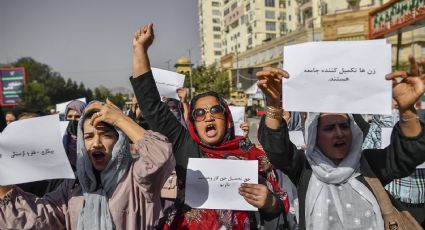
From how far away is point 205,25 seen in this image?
88.9 metres

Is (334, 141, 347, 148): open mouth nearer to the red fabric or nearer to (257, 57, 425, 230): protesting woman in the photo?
(257, 57, 425, 230): protesting woman

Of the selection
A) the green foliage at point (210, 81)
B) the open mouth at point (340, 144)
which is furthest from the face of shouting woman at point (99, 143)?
the green foliage at point (210, 81)

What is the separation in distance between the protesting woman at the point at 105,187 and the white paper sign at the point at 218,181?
214mm

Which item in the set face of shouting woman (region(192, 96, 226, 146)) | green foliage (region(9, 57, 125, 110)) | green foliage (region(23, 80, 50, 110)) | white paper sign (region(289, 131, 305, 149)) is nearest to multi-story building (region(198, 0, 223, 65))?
green foliage (region(9, 57, 125, 110))

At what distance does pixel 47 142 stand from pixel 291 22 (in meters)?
62.4

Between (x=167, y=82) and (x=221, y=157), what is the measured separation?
2350 millimetres

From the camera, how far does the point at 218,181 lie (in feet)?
7.00

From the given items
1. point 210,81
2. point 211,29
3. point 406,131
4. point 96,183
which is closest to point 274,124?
point 406,131

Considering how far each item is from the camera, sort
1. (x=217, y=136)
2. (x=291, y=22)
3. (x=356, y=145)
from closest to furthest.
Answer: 1. (x=356, y=145)
2. (x=217, y=136)
3. (x=291, y=22)

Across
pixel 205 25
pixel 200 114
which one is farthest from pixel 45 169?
pixel 205 25

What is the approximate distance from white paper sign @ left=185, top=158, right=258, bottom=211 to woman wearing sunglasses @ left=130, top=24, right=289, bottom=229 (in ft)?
0.23

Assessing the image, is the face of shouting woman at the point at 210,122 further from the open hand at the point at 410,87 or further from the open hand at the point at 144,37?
the open hand at the point at 410,87

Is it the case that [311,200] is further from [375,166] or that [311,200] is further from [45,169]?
[45,169]

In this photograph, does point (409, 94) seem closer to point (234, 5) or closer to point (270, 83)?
point (270, 83)
